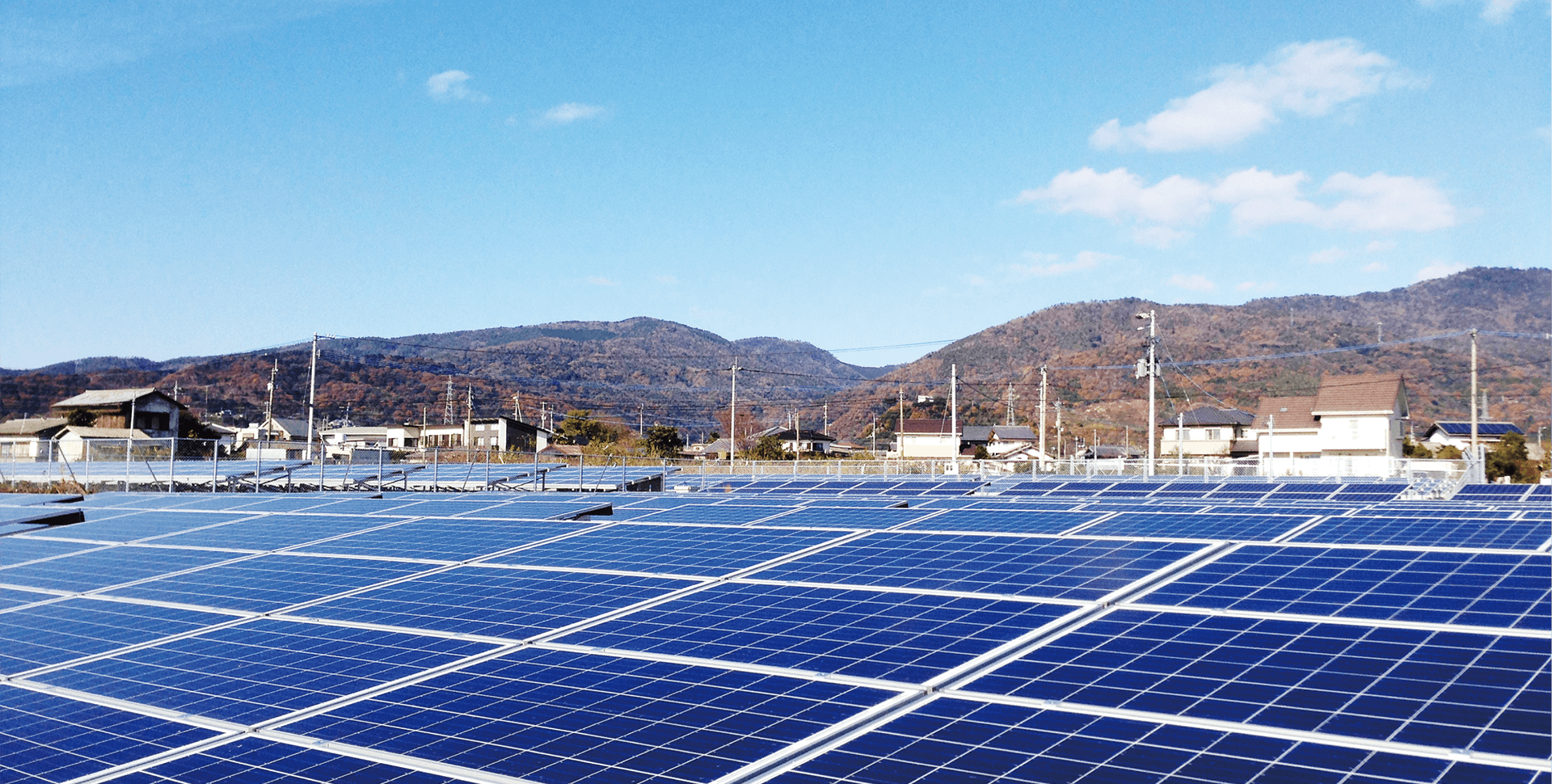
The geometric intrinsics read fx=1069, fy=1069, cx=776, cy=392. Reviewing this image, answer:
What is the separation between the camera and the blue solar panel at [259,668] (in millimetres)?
7000

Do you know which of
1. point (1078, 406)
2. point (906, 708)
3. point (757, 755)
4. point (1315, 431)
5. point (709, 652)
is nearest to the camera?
point (757, 755)

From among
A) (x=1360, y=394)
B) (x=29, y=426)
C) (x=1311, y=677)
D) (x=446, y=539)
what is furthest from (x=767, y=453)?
(x=1311, y=677)

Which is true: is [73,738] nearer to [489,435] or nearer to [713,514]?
[713,514]

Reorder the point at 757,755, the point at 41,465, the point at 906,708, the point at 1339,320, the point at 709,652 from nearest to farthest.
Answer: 1. the point at 757,755
2. the point at 906,708
3. the point at 709,652
4. the point at 41,465
5. the point at 1339,320

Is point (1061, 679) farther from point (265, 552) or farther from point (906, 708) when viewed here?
point (265, 552)

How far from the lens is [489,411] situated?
13600 centimetres

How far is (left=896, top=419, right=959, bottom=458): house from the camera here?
98.2 meters

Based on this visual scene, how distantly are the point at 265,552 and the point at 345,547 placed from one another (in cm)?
99

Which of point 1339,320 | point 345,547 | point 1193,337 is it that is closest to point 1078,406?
point 1193,337

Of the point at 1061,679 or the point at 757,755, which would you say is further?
the point at 1061,679

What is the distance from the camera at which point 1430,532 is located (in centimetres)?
1141

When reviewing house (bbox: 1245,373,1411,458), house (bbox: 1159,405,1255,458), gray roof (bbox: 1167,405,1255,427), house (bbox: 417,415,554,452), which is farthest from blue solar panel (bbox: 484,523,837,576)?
gray roof (bbox: 1167,405,1255,427)

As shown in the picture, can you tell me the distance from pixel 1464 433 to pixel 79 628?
94.9 meters

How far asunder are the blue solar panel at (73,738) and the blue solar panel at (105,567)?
17.8ft
